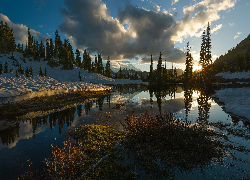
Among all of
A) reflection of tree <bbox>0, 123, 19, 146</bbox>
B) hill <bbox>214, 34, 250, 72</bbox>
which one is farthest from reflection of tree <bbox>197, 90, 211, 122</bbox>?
hill <bbox>214, 34, 250, 72</bbox>

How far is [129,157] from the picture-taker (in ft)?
19.1

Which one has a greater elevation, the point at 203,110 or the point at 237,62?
the point at 237,62

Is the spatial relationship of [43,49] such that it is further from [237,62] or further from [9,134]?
[237,62]

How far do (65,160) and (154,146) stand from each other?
14.2 ft

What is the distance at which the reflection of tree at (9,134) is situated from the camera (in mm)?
7651

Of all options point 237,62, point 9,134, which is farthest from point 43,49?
point 237,62

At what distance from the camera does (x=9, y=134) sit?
8430 millimetres

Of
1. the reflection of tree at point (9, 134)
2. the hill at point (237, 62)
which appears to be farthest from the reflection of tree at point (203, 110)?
the hill at point (237, 62)

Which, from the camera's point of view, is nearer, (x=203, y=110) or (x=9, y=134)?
(x=9, y=134)

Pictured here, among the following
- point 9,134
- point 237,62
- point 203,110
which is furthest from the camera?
point 237,62

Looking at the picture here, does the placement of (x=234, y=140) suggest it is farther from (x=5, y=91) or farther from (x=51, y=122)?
(x=5, y=91)

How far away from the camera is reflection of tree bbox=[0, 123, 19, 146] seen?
7.65m

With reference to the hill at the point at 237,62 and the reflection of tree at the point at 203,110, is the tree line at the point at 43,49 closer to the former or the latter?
the reflection of tree at the point at 203,110

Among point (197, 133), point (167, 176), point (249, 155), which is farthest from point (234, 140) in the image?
point (167, 176)
